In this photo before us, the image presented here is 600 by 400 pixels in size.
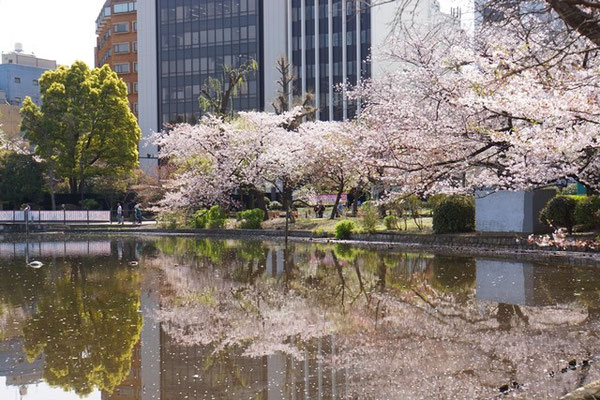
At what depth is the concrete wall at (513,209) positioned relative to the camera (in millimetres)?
22188

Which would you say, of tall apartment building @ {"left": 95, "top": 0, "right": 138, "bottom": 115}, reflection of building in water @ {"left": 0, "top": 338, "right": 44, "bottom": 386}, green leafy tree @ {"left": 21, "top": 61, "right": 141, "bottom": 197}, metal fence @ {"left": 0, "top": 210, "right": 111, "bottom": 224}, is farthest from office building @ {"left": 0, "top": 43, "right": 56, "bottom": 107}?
reflection of building in water @ {"left": 0, "top": 338, "right": 44, "bottom": 386}

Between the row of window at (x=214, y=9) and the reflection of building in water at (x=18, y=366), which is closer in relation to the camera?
the reflection of building in water at (x=18, y=366)

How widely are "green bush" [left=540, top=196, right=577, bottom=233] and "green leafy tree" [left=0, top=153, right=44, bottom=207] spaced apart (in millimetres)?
37013

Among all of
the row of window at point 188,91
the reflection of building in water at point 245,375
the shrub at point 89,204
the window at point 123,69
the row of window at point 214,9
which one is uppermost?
the row of window at point 214,9

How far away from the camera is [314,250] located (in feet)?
A: 78.5

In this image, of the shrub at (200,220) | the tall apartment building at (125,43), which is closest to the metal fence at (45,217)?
the shrub at (200,220)

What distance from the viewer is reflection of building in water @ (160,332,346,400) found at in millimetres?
6848

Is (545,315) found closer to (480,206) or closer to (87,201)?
(480,206)

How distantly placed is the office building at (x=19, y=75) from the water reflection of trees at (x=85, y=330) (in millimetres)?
79612

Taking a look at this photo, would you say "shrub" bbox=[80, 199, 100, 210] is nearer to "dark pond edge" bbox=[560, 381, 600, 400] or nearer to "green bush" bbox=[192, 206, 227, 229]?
"green bush" bbox=[192, 206, 227, 229]

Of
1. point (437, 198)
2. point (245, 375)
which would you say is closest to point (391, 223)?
point (437, 198)

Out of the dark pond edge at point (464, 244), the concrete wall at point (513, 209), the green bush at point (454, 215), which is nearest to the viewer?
the dark pond edge at point (464, 244)

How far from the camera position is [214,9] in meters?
69.8

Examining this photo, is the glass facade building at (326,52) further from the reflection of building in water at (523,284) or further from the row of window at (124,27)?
the reflection of building in water at (523,284)
